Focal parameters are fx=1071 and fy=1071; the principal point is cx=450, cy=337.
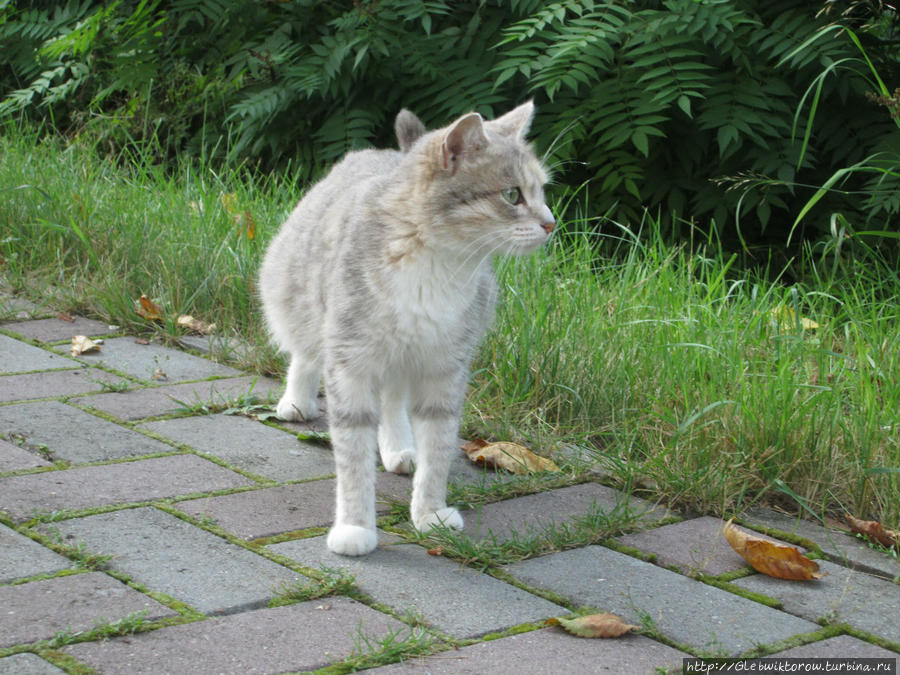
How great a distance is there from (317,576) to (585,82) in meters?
3.57

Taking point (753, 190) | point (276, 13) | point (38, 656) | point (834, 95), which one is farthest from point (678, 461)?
point (276, 13)

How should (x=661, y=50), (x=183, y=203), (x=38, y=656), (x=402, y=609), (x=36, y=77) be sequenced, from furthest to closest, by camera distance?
(x=36, y=77), (x=183, y=203), (x=661, y=50), (x=402, y=609), (x=38, y=656)

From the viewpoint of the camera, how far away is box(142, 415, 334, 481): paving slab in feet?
12.3

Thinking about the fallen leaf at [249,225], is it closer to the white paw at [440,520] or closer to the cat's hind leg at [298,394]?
the cat's hind leg at [298,394]

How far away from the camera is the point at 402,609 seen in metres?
2.71

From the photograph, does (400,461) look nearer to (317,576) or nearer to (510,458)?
(510,458)

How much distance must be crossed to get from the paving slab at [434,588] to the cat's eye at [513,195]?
1.12 m

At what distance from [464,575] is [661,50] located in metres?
3.85

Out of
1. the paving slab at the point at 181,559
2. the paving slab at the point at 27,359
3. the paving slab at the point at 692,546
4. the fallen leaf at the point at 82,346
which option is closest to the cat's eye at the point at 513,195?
the paving slab at the point at 692,546

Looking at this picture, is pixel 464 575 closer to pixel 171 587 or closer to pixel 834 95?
pixel 171 587

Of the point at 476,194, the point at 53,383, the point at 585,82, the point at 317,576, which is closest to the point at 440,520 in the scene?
the point at 317,576

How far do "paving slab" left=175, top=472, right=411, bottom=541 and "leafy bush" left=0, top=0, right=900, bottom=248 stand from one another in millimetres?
2682

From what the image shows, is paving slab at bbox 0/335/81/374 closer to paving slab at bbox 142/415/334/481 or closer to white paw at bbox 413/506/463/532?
paving slab at bbox 142/415/334/481

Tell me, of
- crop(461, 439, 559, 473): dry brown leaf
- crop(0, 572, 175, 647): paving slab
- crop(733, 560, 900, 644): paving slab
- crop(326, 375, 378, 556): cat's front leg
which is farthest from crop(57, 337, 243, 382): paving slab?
crop(733, 560, 900, 644): paving slab
